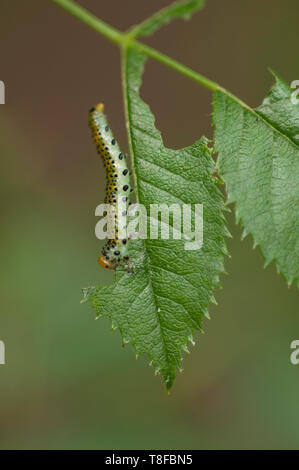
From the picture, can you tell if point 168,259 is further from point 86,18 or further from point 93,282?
point 93,282

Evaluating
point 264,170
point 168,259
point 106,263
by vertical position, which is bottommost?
point 168,259

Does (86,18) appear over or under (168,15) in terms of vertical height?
under

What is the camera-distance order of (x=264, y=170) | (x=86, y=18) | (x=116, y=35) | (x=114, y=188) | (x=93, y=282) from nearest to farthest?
(x=86, y=18), (x=116, y=35), (x=264, y=170), (x=114, y=188), (x=93, y=282)

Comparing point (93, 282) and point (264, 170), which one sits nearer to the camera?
point (264, 170)

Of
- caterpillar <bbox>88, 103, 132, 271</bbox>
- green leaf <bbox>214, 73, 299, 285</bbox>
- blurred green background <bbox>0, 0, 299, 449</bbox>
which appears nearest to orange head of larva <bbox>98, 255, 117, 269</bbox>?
caterpillar <bbox>88, 103, 132, 271</bbox>

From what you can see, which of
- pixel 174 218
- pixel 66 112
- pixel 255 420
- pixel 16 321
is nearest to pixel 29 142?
pixel 66 112

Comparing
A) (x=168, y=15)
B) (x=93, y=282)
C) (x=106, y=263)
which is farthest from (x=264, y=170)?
(x=93, y=282)

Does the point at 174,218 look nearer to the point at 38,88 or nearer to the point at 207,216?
the point at 207,216
